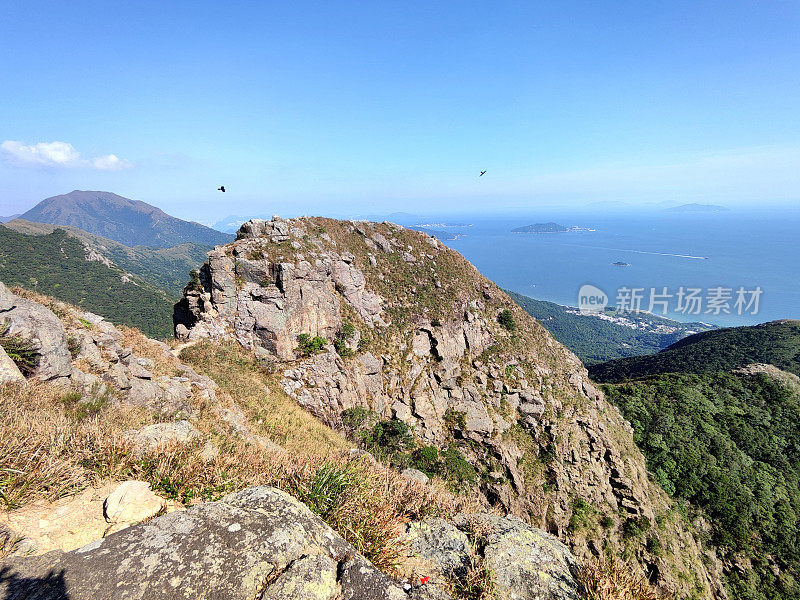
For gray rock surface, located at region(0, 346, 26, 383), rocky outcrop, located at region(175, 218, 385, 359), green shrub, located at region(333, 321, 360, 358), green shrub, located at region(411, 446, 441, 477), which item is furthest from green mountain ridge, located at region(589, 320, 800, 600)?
gray rock surface, located at region(0, 346, 26, 383)

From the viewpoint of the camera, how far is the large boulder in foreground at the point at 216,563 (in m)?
2.42

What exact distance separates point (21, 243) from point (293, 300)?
450ft

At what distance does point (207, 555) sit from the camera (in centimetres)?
281

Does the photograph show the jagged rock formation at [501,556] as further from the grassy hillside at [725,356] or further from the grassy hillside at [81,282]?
the grassy hillside at [81,282]

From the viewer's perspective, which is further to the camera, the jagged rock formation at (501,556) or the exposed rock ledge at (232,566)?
the jagged rock formation at (501,556)

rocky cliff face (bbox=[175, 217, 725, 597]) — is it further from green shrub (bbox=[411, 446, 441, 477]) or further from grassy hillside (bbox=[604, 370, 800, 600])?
grassy hillside (bbox=[604, 370, 800, 600])

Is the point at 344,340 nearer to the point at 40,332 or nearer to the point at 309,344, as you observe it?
the point at 309,344

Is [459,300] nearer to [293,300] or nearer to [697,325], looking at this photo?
[293,300]

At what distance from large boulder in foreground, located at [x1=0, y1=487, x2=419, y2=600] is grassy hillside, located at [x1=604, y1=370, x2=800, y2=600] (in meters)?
36.5

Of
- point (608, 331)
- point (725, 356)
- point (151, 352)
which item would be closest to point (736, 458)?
point (725, 356)

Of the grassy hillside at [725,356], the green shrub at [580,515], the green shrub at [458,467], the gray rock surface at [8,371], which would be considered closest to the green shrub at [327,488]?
the gray rock surface at [8,371]

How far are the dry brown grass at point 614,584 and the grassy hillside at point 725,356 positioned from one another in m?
62.3

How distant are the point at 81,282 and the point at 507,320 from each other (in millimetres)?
118877

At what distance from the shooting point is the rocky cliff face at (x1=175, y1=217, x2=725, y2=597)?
21.5 metres
